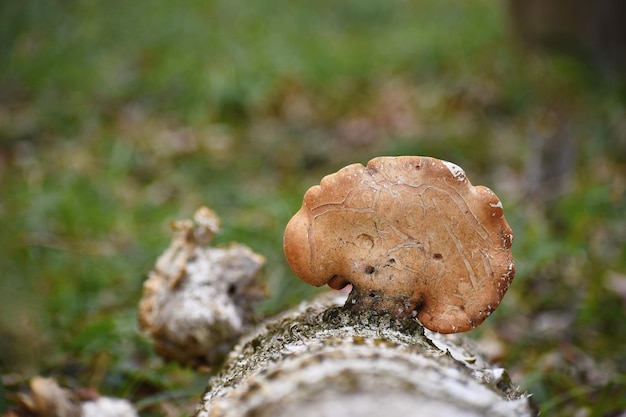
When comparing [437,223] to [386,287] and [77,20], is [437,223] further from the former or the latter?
[77,20]

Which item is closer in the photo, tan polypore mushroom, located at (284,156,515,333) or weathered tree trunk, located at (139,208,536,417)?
weathered tree trunk, located at (139,208,536,417)

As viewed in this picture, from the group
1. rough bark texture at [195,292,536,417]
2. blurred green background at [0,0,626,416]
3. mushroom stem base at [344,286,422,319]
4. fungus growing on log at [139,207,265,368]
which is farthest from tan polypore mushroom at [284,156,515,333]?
blurred green background at [0,0,626,416]

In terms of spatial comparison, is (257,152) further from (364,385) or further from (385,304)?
(364,385)

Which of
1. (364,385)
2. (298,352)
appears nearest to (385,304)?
(298,352)

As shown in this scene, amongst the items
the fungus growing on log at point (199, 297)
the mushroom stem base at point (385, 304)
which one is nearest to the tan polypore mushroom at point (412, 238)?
the mushroom stem base at point (385, 304)

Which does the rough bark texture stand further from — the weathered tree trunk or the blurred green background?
the blurred green background

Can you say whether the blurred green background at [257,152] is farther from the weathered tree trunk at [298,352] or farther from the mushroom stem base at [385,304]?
the mushroom stem base at [385,304]
